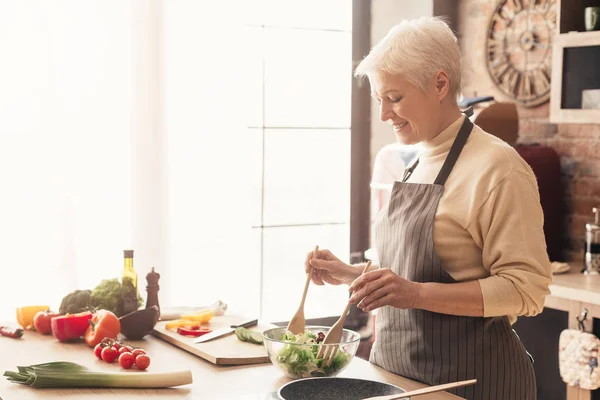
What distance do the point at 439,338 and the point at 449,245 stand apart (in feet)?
0.75

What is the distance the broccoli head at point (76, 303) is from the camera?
99.7 inches

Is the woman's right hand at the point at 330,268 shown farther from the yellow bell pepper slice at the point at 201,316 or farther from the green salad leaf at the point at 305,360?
the yellow bell pepper slice at the point at 201,316

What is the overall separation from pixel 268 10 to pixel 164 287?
1.44m

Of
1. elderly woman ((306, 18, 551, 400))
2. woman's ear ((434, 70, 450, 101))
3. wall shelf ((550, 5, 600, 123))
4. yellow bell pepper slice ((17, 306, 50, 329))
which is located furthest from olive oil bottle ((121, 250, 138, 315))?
wall shelf ((550, 5, 600, 123))

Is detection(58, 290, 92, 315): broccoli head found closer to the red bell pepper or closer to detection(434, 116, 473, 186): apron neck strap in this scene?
the red bell pepper

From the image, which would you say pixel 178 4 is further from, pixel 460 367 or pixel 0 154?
pixel 460 367

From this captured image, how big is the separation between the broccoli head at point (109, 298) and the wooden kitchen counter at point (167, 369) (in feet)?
0.49

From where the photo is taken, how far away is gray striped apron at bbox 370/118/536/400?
82.0 inches

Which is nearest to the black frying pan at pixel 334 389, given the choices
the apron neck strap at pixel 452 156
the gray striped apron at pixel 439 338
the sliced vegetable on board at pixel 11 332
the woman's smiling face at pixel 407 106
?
the gray striped apron at pixel 439 338

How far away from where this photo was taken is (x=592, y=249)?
3553 mm

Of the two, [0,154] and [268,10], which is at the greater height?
[268,10]

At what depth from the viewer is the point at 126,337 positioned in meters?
2.49

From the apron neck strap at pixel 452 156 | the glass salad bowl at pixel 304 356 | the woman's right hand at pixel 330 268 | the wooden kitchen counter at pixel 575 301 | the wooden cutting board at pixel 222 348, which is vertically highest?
the apron neck strap at pixel 452 156

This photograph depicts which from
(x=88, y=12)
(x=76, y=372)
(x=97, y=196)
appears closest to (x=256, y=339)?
(x=76, y=372)
